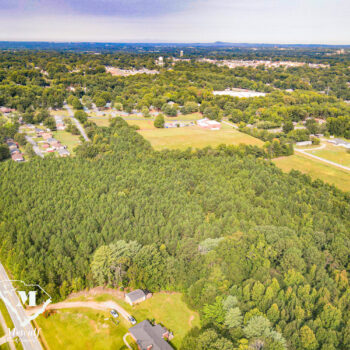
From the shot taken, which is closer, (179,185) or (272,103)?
(179,185)

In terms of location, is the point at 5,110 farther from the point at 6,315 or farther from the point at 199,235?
the point at 199,235

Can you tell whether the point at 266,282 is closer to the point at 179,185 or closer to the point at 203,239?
the point at 203,239

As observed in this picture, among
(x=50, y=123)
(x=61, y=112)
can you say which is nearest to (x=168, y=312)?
(x=50, y=123)

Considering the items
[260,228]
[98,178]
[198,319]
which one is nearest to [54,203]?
[98,178]

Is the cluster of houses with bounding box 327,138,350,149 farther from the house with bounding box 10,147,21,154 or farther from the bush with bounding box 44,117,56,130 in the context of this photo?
the house with bounding box 10,147,21,154

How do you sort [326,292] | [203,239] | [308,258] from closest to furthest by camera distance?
[326,292] → [308,258] → [203,239]

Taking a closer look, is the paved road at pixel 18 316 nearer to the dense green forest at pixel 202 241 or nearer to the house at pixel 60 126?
the dense green forest at pixel 202 241

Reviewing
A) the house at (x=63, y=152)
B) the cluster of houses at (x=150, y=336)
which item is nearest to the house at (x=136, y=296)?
the cluster of houses at (x=150, y=336)
